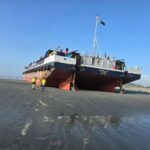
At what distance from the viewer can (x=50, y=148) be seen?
6.24 m

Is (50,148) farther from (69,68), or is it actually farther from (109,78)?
(109,78)

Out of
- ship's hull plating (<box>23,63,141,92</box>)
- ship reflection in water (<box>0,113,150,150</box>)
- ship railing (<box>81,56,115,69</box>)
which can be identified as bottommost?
ship reflection in water (<box>0,113,150,150</box>)

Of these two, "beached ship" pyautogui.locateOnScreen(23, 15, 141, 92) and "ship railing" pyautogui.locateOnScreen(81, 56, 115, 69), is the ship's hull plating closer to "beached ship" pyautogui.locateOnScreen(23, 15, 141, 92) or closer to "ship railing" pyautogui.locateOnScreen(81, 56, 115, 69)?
"beached ship" pyautogui.locateOnScreen(23, 15, 141, 92)

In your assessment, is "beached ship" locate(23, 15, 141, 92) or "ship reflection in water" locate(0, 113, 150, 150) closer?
→ "ship reflection in water" locate(0, 113, 150, 150)

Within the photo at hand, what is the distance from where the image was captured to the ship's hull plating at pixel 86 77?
99.9 ft

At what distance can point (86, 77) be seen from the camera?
32281 mm

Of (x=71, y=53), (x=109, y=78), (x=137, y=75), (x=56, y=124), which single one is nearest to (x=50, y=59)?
(x=71, y=53)

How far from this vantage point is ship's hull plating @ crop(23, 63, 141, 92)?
3044cm

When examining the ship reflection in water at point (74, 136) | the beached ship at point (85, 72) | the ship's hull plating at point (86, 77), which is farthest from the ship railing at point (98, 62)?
the ship reflection in water at point (74, 136)

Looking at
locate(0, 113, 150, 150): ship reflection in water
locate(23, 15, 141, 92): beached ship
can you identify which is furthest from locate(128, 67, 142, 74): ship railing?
locate(0, 113, 150, 150): ship reflection in water

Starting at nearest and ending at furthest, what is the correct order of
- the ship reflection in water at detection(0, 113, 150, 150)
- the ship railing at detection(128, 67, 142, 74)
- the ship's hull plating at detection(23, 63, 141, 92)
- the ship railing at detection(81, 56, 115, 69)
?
1. the ship reflection in water at detection(0, 113, 150, 150)
2. the ship's hull plating at detection(23, 63, 141, 92)
3. the ship railing at detection(81, 56, 115, 69)
4. the ship railing at detection(128, 67, 142, 74)

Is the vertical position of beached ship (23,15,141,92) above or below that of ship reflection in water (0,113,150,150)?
above

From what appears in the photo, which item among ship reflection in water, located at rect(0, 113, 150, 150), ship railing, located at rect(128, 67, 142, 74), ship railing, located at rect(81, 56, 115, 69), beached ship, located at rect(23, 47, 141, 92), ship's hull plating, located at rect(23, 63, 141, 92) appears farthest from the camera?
ship railing, located at rect(128, 67, 142, 74)

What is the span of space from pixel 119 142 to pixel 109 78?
2600 centimetres
